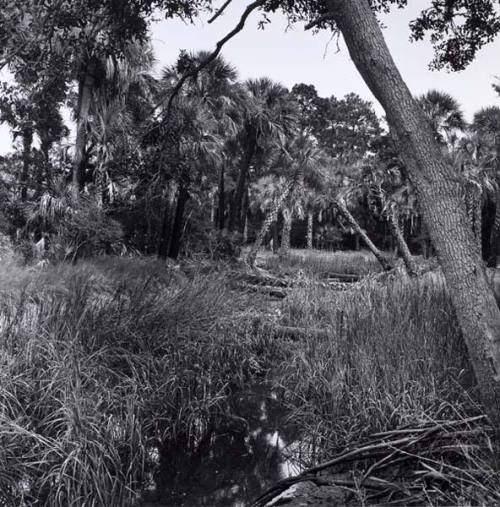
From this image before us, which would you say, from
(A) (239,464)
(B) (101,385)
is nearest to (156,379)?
(B) (101,385)

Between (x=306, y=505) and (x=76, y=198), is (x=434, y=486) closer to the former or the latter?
(x=306, y=505)

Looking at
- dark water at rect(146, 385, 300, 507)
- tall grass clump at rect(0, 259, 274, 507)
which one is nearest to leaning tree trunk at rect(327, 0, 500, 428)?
dark water at rect(146, 385, 300, 507)

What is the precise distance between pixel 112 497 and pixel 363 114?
2010 inches

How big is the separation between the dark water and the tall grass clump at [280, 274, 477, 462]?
11.4 inches

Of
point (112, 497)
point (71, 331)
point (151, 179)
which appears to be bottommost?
point (112, 497)

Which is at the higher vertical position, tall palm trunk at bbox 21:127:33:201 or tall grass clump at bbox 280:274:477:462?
tall palm trunk at bbox 21:127:33:201

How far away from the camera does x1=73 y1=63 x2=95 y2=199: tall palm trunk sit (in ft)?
57.5

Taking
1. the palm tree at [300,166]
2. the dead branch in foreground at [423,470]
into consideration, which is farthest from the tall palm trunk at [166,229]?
the dead branch in foreground at [423,470]

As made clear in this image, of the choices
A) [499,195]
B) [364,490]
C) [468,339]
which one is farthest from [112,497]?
[499,195]

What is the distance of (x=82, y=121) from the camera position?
18.0 m

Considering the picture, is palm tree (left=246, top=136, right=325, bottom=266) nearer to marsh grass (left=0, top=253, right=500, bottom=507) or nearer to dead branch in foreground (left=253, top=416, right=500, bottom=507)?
marsh grass (left=0, top=253, right=500, bottom=507)

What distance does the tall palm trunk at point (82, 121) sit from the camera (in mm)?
17531

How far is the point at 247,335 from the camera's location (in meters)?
7.06

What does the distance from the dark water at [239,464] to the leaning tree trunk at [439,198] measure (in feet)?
6.32
